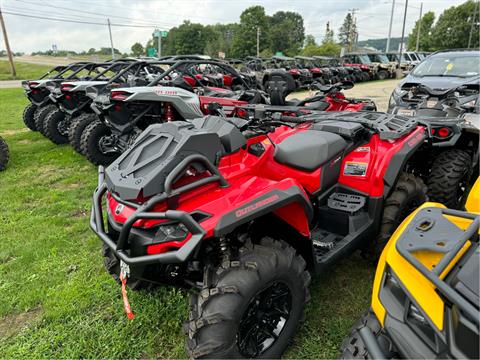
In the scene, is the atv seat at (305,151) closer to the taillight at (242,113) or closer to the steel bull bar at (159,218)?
the steel bull bar at (159,218)

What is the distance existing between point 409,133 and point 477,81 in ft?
15.2

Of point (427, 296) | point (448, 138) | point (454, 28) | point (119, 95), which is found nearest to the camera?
point (427, 296)

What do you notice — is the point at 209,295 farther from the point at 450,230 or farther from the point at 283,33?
the point at 283,33

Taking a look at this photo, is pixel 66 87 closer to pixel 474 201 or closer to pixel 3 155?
pixel 3 155

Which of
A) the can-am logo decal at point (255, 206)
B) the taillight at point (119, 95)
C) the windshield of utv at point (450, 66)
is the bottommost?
the can-am logo decal at point (255, 206)

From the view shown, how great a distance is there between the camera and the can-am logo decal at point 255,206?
1.79 metres

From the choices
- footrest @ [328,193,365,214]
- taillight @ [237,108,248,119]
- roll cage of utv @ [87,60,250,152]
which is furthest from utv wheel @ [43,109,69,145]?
footrest @ [328,193,365,214]

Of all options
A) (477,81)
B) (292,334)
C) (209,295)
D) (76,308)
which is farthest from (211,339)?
(477,81)

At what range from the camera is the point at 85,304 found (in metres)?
2.79

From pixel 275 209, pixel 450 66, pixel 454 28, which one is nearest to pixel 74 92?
pixel 275 209

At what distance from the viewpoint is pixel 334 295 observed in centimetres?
284

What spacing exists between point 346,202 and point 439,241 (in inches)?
54.0

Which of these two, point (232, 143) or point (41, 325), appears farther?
point (41, 325)

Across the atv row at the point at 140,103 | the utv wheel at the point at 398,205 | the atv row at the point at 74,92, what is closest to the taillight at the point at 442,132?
the utv wheel at the point at 398,205
